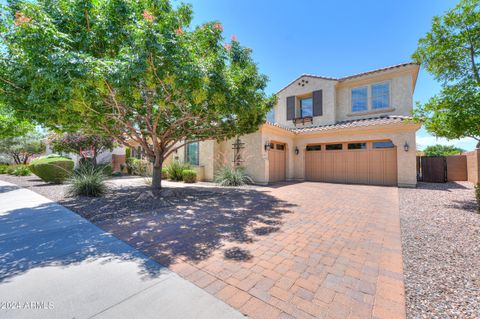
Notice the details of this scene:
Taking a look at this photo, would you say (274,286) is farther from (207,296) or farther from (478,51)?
(478,51)

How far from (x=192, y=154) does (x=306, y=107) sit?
386 inches

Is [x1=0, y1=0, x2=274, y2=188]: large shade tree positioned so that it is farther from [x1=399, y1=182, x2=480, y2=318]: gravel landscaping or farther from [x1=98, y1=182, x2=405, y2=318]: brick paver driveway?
[x1=399, y1=182, x2=480, y2=318]: gravel landscaping

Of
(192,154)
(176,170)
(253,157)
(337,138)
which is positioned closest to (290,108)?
(337,138)

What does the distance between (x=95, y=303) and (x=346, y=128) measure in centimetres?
1331

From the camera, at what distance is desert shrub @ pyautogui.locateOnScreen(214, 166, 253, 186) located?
458 inches

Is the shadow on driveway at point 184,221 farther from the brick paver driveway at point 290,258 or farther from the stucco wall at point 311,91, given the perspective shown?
the stucco wall at point 311,91

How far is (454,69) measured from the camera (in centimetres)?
695

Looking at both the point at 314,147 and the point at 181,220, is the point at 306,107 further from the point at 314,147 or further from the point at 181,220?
the point at 181,220

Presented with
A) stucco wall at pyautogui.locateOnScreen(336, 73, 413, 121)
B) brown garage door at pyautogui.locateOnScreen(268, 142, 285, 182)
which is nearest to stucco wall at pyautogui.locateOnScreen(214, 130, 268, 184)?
brown garage door at pyautogui.locateOnScreen(268, 142, 285, 182)

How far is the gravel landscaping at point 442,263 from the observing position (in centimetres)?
215

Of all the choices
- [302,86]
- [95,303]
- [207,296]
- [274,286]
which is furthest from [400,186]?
[95,303]

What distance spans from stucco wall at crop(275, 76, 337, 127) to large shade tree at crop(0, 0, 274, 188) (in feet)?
31.4

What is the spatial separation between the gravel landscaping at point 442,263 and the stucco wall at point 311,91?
10010 mm

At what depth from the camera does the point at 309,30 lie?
10508mm
